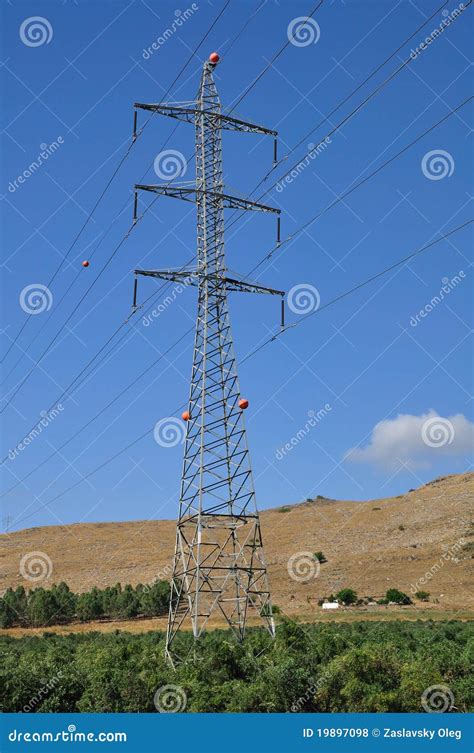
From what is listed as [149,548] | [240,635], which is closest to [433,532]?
[149,548]

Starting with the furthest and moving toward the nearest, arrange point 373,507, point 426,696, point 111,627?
point 373,507
point 111,627
point 426,696

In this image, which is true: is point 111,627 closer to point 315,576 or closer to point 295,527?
point 315,576

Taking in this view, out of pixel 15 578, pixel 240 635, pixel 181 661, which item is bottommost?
pixel 15 578

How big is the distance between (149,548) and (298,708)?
94.9m

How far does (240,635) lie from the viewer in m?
29.0
